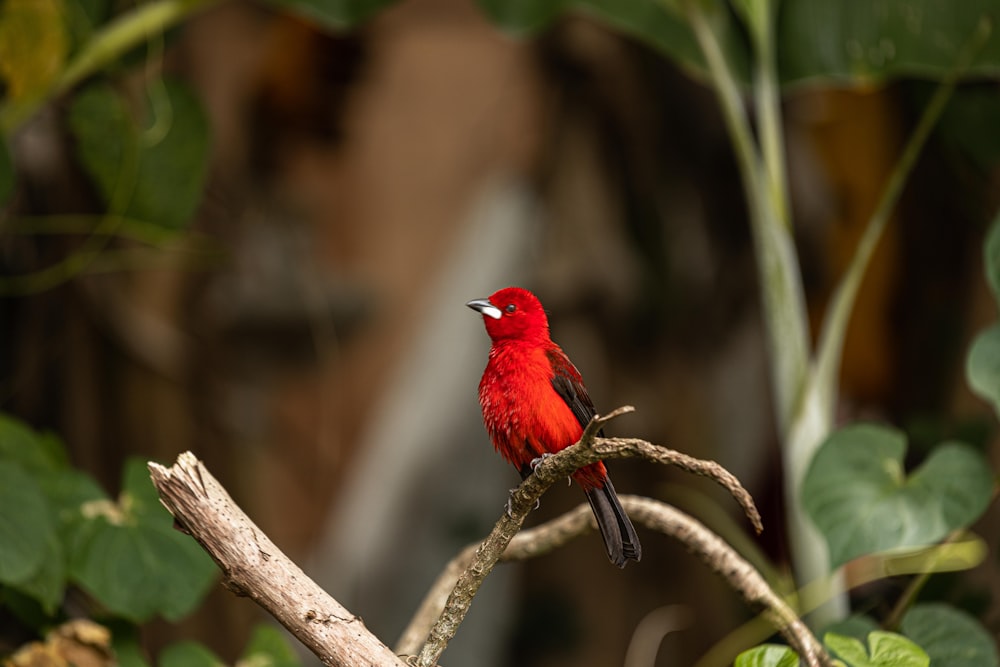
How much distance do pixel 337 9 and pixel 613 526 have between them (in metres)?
1.15

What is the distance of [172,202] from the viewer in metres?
1.64

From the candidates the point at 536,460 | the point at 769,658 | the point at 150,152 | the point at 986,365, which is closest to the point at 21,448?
the point at 150,152

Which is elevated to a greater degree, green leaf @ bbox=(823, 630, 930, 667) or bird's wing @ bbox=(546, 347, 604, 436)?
bird's wing @ bbox=(546, 347, 604, 436)

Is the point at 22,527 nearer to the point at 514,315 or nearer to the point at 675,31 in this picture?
the point at 514,315

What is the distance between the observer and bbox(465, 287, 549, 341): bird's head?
74 cm

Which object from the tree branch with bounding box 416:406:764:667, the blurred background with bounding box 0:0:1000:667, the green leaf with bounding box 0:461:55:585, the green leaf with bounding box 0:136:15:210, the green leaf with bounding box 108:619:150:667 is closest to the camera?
the tree branch with bounding box 416:406:764:667

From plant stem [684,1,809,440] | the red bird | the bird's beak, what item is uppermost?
plant stem [684,1,809,440]

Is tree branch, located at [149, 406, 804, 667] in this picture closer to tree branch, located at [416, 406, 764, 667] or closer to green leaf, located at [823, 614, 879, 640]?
tree branch, located at [416, 406, 764, 667]

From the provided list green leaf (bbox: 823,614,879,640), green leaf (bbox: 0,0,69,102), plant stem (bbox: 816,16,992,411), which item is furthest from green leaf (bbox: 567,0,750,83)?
green leaf (bbox: 823,614,879,640)

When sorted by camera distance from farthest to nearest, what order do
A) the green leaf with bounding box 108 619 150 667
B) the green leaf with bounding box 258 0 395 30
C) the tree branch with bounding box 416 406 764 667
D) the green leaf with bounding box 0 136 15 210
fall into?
the green leaf with bounding box 258 0 395 30 < the green leaf with bounding box 0 136 15 210 < the green leaf with bounding box 108 619 150 667 < the tree branch with bounding box 416 406 764 667

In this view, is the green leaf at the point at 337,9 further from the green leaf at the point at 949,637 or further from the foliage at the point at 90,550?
the green leaf at the point at 949,637

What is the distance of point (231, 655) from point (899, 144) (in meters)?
1.97

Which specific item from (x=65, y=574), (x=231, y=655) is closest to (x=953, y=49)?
(x=65, y=574)

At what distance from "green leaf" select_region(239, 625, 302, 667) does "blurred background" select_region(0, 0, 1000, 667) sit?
0.88m
